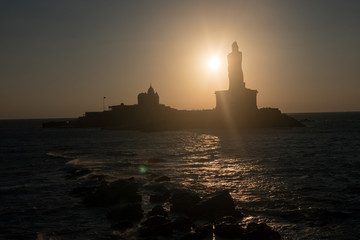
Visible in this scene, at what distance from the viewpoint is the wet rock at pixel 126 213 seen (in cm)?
1725

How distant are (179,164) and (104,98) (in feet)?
460

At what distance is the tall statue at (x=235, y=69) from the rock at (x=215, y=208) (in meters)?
98.2

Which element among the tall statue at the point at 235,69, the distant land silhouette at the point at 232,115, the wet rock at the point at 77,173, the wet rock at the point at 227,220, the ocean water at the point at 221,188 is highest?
the tall statue at the point at 235,69

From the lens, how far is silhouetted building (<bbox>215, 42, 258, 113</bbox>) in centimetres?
11294

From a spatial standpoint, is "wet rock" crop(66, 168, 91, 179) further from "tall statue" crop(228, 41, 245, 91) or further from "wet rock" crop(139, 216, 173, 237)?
"tall statue" crop(228, 41, 245, 91)

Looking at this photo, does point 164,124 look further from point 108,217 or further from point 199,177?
point 108,217

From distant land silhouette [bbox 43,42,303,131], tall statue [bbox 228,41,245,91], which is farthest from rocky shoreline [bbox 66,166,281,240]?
tall statue [bbox 228,41,245,91]

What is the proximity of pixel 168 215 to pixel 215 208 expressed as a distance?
2.48 m

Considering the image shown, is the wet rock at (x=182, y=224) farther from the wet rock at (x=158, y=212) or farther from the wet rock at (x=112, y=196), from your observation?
the wet rock at (x=112, y=196)

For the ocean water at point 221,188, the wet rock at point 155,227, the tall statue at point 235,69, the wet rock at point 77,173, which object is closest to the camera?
the wet rock at point 155,227

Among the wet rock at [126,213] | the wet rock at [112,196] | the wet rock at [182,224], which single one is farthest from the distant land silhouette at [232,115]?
the wet rock at [182,224]

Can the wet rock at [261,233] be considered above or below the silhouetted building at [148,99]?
below

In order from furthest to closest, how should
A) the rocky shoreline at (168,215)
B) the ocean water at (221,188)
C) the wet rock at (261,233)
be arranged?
1. the ocean water at (221,188)
2. the rocky shoreline at (168,215)
3. the wet rock at (261,233)

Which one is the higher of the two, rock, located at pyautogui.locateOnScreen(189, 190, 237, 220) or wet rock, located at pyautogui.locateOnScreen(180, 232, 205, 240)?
rock, located at pyautogui.locateOnScreen(189, 190, 237, 220)
